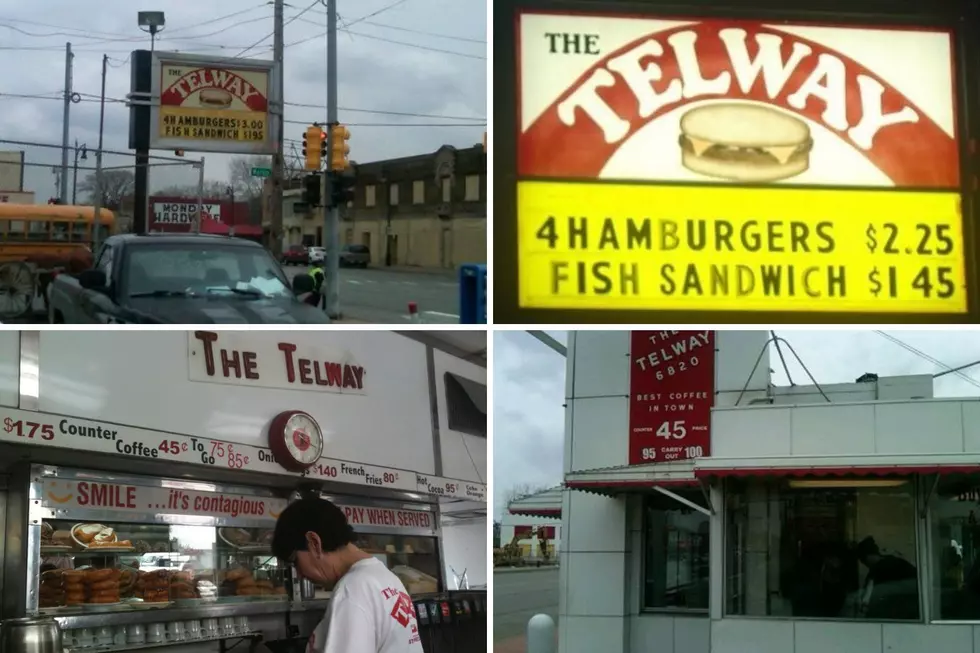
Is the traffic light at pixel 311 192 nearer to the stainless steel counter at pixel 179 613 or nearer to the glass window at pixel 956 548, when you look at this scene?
the stainless steel counter at pixel 179 613

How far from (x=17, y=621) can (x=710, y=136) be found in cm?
297

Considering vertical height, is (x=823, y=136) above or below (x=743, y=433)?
above

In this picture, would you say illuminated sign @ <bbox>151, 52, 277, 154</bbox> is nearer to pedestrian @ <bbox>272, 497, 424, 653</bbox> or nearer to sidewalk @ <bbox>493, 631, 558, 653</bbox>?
pedestrian @ <bbox>272, 497, 424, 653</bbox>

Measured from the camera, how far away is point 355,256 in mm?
5574

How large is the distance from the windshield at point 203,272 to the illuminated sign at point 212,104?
72cm

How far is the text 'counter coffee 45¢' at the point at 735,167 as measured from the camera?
12.4ft

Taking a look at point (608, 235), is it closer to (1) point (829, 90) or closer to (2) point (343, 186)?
(1) point (829, 90)

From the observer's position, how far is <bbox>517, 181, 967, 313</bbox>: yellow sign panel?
376cm

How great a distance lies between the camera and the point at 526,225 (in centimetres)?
379

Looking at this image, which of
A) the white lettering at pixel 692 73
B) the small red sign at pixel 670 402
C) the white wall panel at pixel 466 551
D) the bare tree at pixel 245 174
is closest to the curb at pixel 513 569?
the white wall panel at pixel 466 551

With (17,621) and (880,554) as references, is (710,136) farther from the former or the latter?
(880,554)

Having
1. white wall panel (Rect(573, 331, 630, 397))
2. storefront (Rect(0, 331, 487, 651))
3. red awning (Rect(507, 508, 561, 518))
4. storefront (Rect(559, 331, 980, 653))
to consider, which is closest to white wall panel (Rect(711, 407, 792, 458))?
storefront (Rect(559, 331, 980, 653))

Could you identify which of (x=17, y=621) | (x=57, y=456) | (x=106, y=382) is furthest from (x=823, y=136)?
(x=17, y=621)

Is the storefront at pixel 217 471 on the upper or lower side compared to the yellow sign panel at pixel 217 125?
lower
